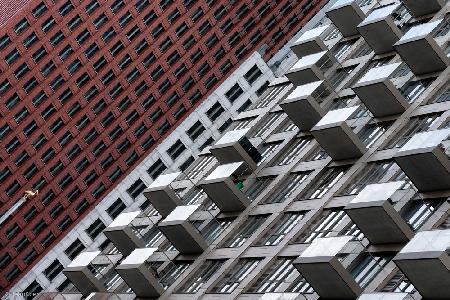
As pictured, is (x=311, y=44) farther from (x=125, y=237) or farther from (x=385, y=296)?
(x=385, y=296)

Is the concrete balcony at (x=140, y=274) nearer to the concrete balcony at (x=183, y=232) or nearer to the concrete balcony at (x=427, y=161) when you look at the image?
the concrete balcony at (x=183, y=232)

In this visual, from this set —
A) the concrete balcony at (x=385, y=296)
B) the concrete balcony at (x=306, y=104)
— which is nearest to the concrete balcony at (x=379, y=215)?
the concrete balcony at (x=385, y=296)

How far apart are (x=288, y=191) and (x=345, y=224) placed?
10576 millimetres

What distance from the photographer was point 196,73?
167250 mm

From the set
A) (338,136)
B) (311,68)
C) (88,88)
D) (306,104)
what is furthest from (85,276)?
(88,88)

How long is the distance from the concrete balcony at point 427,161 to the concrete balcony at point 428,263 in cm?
680

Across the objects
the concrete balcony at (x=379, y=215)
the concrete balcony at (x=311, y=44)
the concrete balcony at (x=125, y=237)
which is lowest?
the concrete balcony at (x=379, y=215)

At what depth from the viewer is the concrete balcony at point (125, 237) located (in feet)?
312

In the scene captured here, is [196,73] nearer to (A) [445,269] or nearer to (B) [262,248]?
(B) [262,248]

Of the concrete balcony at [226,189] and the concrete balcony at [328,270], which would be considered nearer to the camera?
the concrete balcony at [328,270]

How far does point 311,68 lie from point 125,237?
709 inches

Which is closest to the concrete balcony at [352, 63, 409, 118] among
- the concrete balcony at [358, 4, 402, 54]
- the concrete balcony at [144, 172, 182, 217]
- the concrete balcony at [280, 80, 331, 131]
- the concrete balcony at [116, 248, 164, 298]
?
the concrete balcony at [280, 80, 331, 131]

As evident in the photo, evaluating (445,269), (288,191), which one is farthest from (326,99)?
(445,269)

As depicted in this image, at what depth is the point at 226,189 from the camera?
86.3m
